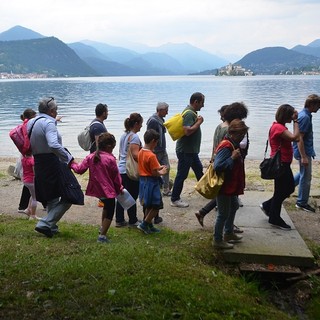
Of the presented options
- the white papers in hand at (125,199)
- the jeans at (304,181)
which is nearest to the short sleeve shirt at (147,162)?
the white papers in hand at (125,199)

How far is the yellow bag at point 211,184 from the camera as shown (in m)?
5.40

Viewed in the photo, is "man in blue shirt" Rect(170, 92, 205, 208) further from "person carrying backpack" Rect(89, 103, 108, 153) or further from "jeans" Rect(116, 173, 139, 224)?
"person carrying backpack" Rect(89, 103, 108, 153)

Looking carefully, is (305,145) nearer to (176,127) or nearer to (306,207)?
(306,207)

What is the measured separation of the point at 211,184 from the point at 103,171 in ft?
4.74

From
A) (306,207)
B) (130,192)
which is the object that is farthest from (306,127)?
(130,192)

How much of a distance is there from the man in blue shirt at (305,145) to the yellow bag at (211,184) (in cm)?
219

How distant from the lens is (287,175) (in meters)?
6.42

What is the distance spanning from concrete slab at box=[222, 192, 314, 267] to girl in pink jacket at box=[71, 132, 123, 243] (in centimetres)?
168

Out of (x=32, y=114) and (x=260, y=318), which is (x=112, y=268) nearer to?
(x=260, y=318)

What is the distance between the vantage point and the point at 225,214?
5.64 m

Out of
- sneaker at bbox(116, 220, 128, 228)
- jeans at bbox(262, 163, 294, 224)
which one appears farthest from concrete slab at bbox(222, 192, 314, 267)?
sneaker at bbox(116, 220, 128, 228)

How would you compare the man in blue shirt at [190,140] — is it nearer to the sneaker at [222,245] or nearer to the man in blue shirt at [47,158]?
the sneaker at [222,245]

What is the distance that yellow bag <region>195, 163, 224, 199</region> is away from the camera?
17.7 feet

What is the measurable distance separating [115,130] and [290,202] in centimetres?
2292
